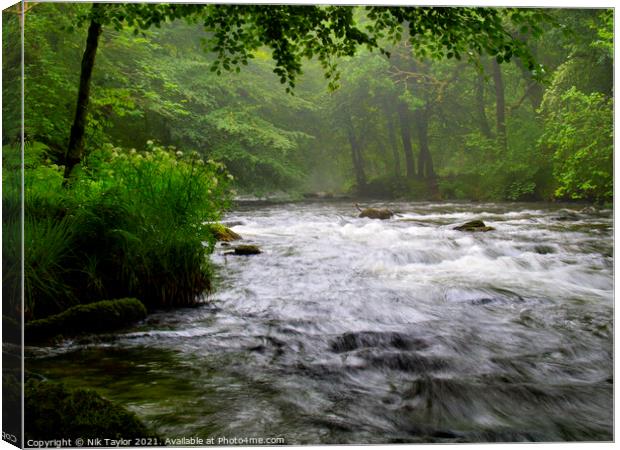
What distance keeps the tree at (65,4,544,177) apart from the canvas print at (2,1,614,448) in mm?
16

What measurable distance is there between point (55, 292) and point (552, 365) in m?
2.82

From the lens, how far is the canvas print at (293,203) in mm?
2424

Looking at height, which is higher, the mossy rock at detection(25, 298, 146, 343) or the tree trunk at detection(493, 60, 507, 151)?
the tree trunk at detection(493, 60, 507, 151)

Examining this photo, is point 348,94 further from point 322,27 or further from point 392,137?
point 322,27

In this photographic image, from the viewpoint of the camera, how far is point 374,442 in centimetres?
229

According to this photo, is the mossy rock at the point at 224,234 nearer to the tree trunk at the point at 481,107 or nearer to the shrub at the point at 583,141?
the tree trunk at the point at 481,107

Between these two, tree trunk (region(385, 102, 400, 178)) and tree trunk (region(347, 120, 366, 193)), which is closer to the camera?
tree trunk (region(385, 102, 400, 178))

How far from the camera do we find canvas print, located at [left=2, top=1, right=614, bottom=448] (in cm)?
242

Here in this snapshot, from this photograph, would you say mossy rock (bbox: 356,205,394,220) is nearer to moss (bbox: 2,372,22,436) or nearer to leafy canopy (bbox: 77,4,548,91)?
leafy canopy (bbox: 77,4,548,91)

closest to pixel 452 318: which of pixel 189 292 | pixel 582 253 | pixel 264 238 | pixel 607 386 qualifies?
pixel 607 386

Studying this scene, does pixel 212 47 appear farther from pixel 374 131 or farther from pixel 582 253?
pixel 582 253

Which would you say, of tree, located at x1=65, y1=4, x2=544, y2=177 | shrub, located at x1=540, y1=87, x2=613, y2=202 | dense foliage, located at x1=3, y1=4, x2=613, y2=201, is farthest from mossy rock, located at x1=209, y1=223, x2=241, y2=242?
shrub, located at x1=540, y1=87, x2=613, y2=202

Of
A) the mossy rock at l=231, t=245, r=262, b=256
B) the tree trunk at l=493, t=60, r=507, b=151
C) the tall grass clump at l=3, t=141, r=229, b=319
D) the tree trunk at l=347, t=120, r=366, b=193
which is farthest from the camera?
the mossy rock at l=231, t=245, r=262, b=256

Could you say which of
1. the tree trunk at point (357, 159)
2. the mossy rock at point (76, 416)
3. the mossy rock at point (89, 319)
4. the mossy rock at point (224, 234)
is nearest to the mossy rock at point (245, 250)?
the mossy rock at point (224, 234)
